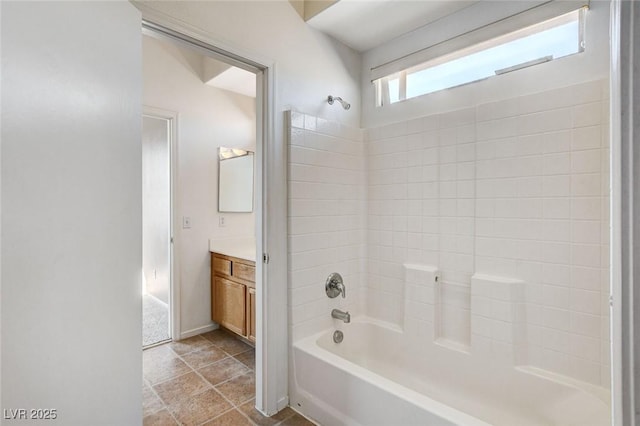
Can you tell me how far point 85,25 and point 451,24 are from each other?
2.01 metres

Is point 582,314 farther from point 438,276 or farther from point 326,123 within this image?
point 326,123

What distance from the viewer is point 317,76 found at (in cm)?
218

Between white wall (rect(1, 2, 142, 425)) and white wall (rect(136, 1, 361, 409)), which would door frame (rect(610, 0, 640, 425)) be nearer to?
white wall (rect(1, 2, 142, 425))

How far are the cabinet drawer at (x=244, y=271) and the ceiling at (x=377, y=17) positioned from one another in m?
1.90

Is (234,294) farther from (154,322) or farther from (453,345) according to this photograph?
(453,345)

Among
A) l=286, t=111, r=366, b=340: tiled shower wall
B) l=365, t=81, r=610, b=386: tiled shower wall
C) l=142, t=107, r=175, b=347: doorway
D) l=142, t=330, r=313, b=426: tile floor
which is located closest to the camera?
l=365, t=81, r=610, b=386: tiled shower wall

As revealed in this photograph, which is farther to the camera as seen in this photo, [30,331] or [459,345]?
[459,345]

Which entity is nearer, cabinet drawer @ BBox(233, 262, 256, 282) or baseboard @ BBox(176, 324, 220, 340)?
cabinet drawer @ BBox(233, 262, 256, 282)

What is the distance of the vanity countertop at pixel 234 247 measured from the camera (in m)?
2.86

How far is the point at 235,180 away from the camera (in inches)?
133

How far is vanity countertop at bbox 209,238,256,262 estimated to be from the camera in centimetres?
286

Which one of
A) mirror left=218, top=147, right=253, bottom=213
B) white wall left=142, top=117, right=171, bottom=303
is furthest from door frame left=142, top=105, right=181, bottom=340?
white wall left=142, top=117, right=171, bottom=303

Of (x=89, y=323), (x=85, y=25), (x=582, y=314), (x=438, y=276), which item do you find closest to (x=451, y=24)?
(x=438, y=276)

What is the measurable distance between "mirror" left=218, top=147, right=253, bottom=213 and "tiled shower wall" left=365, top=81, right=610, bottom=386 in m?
1.72
